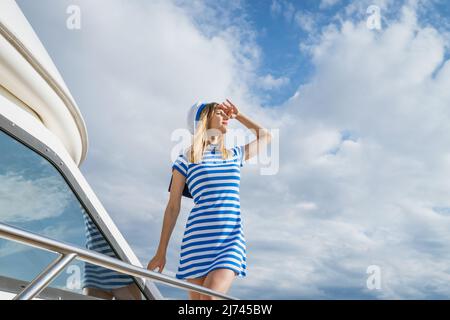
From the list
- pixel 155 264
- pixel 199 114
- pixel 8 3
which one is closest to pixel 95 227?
pixel 155 264

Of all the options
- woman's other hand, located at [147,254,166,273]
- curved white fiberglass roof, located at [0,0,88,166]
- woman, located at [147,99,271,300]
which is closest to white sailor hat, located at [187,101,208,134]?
woman, located at [147,99,271,300]

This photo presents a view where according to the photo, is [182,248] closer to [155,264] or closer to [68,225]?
[155,264]

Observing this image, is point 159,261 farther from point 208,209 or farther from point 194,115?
point 194,115

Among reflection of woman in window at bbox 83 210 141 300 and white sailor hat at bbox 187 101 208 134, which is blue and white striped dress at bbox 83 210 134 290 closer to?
reflection of woman in window at bbox 83 210 141 300

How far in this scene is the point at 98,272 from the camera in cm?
320

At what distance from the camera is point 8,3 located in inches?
144

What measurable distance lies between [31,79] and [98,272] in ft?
5.43

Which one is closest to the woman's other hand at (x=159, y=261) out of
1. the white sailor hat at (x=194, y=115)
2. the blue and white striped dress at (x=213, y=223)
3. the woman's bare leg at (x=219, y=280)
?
the blue and white striped dress at (x=213, y=223)

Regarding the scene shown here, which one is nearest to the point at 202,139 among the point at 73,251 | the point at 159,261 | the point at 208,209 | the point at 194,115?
the point at 194,115

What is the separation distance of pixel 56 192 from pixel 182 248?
45.3 inches

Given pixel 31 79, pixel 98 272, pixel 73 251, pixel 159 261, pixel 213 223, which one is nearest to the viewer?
pixel 73 251

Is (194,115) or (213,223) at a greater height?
(194,115)

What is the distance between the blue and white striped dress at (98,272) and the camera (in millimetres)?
3166

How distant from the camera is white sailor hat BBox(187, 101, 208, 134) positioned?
2980 millimetres
